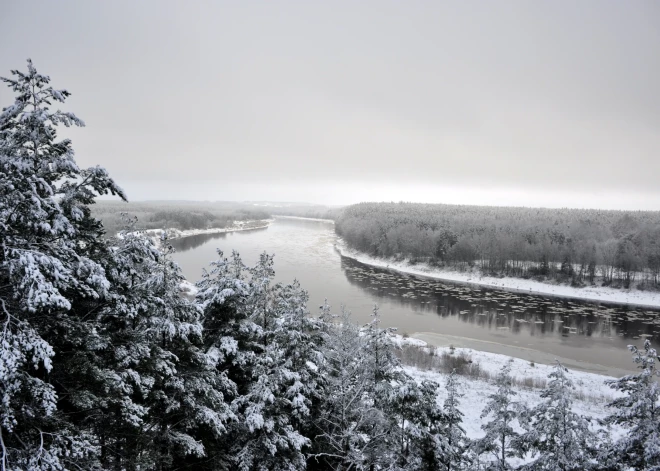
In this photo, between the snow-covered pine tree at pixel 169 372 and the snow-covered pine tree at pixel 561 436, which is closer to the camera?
the snow-covered pine tree at pixel 169 372

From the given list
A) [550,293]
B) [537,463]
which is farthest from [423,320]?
[537,463]

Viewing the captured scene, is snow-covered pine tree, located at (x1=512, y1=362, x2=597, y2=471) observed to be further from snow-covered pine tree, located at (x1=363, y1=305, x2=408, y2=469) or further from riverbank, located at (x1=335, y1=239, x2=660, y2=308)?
riverbank, located at (x1=335, y1=239, x2=660, y2=308)

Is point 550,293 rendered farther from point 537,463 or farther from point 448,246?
point 537,463

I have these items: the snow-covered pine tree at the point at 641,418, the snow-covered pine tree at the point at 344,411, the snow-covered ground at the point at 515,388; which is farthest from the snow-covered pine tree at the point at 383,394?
the snow-covered ground at the point at 515,388

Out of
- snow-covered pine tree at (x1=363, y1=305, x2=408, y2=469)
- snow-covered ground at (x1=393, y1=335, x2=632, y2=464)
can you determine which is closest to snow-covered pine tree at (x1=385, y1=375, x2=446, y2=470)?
snow-covered pine tree at (x1=363, y1=305, x2=408, y2=469)

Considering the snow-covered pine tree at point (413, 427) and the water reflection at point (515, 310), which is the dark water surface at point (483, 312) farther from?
the snow-covered pine tree at point (413, 427)

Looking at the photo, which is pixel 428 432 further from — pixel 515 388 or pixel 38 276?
pixel 515 388
